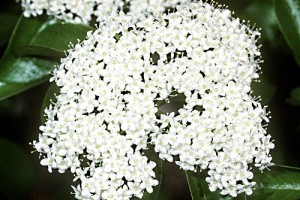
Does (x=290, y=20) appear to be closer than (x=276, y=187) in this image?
No

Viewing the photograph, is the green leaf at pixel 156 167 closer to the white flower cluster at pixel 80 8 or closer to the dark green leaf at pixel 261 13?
the white flower cluster at pixel 80 8

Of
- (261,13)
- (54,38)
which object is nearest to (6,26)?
(54,38)

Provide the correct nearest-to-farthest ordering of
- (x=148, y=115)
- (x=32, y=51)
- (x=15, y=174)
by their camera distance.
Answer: (x=148, y=115), (x=32, y=51), (x=15, y=174)

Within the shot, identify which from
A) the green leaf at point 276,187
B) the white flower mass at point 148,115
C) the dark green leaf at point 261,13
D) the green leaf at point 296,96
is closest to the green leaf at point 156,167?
the white flower mass at point 148,115

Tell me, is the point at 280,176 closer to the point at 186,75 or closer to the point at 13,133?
the point at 186,75

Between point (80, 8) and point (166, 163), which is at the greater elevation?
point (80, 8)

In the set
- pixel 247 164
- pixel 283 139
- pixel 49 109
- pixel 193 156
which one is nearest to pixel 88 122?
pixel 49 109

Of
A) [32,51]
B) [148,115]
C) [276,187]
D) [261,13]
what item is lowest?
[276,187]

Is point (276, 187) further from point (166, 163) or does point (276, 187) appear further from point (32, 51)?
point (32, 51)

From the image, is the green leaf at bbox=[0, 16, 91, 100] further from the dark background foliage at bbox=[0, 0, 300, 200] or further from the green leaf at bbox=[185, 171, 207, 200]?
the green leaf at bbox=[185, 171, 207, 200]
